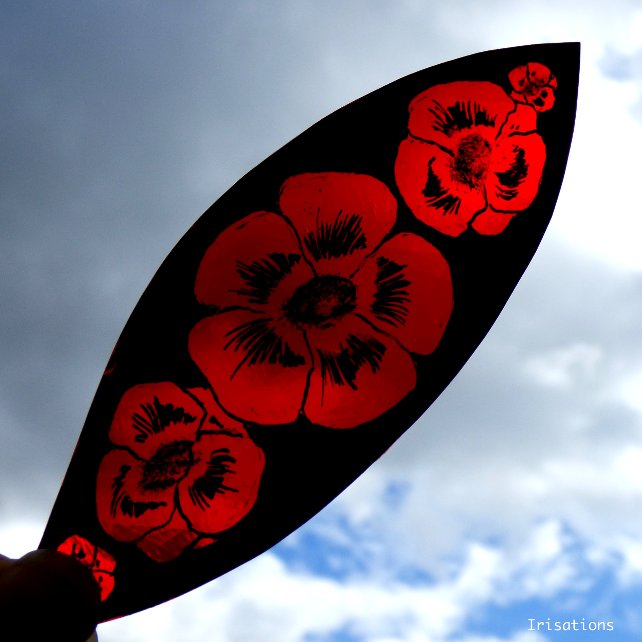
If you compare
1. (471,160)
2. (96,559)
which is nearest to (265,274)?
(471,160)

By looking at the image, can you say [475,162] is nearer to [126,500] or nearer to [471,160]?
[471,160]

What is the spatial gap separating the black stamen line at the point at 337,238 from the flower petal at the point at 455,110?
1.59ft

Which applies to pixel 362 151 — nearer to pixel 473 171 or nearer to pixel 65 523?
pixel 473 171

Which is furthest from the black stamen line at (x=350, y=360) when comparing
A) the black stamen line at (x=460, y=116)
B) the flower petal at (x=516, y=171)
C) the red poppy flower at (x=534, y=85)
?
the red poppy flower at (x=534, y=85)

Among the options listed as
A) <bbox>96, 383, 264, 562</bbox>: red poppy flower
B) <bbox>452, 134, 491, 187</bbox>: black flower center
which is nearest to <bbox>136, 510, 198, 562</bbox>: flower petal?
<bbox>96, 383, 264, 562</bbox>: red poppy flower

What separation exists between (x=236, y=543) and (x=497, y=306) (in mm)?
1484

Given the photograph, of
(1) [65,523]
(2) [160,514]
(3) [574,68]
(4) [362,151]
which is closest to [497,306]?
(4) [362,151]

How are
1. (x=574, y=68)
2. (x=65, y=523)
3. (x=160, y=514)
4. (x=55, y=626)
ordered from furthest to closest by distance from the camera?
1. (x=574, y=68)
2. (x=160, y=514)
3. (x=65, y=523)
4. (x=55, y=626)

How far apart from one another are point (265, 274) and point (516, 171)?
1202 millimetres

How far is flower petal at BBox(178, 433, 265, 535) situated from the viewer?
320cm

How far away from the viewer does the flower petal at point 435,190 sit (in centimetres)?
336

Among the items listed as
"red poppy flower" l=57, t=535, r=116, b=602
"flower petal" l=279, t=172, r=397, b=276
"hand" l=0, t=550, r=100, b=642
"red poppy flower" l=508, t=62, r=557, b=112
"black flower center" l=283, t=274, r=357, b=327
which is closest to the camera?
"hand" l=0, t=550, r=100, b=642

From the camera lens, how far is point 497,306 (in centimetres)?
336

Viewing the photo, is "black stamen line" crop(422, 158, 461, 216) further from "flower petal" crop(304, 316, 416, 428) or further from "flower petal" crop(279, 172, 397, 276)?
"flower petal" crop(304, 316, 416, 428)
